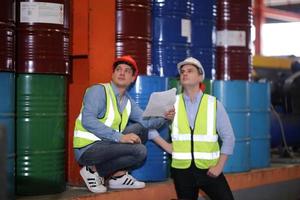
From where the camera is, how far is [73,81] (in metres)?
4.47

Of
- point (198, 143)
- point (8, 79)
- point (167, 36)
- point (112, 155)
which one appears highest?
point (167, 36)

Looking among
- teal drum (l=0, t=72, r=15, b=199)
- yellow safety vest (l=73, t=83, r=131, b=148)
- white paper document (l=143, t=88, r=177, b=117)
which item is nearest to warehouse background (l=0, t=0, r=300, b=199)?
teal drum (l=0, t=72, r=15, b=199)

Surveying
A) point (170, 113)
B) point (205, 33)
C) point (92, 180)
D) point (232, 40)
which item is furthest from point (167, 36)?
point (92, 180)

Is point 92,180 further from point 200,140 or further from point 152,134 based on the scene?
point 200,140

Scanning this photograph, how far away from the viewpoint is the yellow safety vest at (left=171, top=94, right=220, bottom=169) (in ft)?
12.0

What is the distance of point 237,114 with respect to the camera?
5.28 m

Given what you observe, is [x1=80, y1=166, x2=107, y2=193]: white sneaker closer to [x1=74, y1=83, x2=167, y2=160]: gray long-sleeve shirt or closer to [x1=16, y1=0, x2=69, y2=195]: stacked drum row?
[x1=74, y1=83, x2=167, y2=160]: gray long-sleeve shirt

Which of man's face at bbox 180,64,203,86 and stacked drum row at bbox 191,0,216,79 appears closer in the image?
man's face at bbox 180,64,203,86

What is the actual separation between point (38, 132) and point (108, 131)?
0.54 metres

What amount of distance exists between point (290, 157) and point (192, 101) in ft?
10.2

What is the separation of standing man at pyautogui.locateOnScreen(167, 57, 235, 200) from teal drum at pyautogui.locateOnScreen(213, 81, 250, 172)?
4.94 ft

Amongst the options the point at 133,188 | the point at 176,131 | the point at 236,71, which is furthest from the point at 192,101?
the point at 236,71

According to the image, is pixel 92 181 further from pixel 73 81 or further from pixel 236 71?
pixel 236 71

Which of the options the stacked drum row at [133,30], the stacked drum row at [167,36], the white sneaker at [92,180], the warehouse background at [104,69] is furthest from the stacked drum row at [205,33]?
the white sneaker at [92,180]
